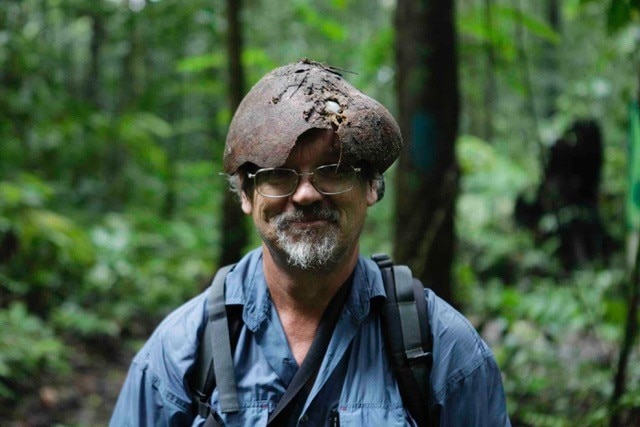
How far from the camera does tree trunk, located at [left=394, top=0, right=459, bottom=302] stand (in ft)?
16.2

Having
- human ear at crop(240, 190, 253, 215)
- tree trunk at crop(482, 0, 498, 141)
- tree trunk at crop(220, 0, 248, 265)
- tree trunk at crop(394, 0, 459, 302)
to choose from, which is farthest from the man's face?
tree trunk at crop(220, 0, 248, 265)

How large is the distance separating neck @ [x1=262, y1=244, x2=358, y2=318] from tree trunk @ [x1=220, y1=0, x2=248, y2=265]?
5065 mm

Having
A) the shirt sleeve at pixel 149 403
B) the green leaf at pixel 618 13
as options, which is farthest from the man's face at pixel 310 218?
the green leaf at pixel 618 13

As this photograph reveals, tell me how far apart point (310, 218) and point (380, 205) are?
10867 millimetres

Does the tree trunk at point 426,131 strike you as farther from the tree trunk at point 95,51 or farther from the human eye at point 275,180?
the tree trunk at point 95,51

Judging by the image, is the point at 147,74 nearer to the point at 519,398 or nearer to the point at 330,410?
the point at 519,398

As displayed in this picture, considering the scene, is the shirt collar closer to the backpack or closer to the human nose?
the backpack

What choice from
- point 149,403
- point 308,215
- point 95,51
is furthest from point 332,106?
point 95,51

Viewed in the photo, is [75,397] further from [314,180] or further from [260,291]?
[314,180]

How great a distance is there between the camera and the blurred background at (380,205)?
16.2 ft

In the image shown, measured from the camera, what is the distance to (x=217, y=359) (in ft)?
6.77

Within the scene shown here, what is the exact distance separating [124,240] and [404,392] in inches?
263

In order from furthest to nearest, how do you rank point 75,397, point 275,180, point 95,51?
point 95,51
point 75,397
point 275,180

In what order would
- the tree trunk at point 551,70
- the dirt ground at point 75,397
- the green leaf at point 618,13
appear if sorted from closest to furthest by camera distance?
1. the green leaf at point 618,13
2. the dirt ground at point 75,397
3. the tree trunk at point 551,70
